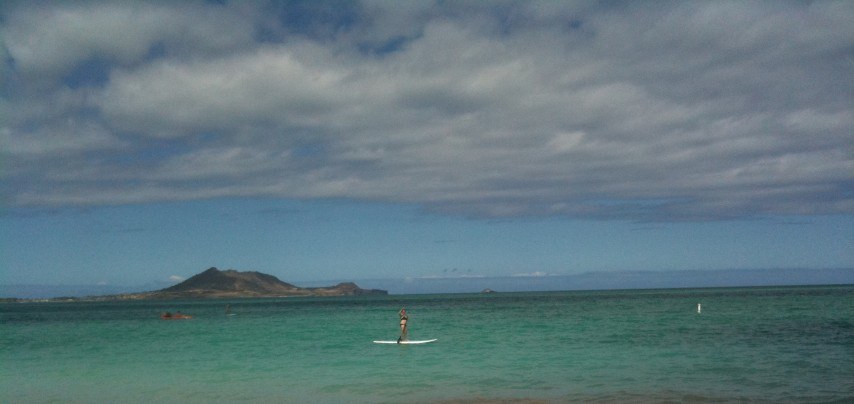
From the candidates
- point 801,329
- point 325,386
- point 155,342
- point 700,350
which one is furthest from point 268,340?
point 801,329

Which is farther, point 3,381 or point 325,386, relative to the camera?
point 3,381

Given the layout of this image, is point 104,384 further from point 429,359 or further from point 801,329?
point 801,329

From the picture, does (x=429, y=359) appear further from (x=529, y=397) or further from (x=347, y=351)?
(x=529, y=397)

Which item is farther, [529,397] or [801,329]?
[801,329]

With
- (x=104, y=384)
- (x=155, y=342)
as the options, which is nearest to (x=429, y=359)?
(x=104, y=384)

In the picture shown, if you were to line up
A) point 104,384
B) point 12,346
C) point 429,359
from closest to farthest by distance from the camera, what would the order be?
point 104,384 < point 429,359 < point 12,346

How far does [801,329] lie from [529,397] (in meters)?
30.8

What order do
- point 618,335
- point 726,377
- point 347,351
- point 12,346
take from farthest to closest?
point 12,346
point 618,335
point 347,351
point 726,377

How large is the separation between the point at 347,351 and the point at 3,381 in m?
15.4

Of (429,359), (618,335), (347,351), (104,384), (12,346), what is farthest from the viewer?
(12,346)

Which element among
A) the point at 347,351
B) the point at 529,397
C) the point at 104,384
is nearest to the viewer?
the point at 529,397

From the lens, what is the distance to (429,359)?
1249 inches

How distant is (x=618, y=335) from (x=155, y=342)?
1162 inches

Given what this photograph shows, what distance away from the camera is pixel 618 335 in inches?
1671
